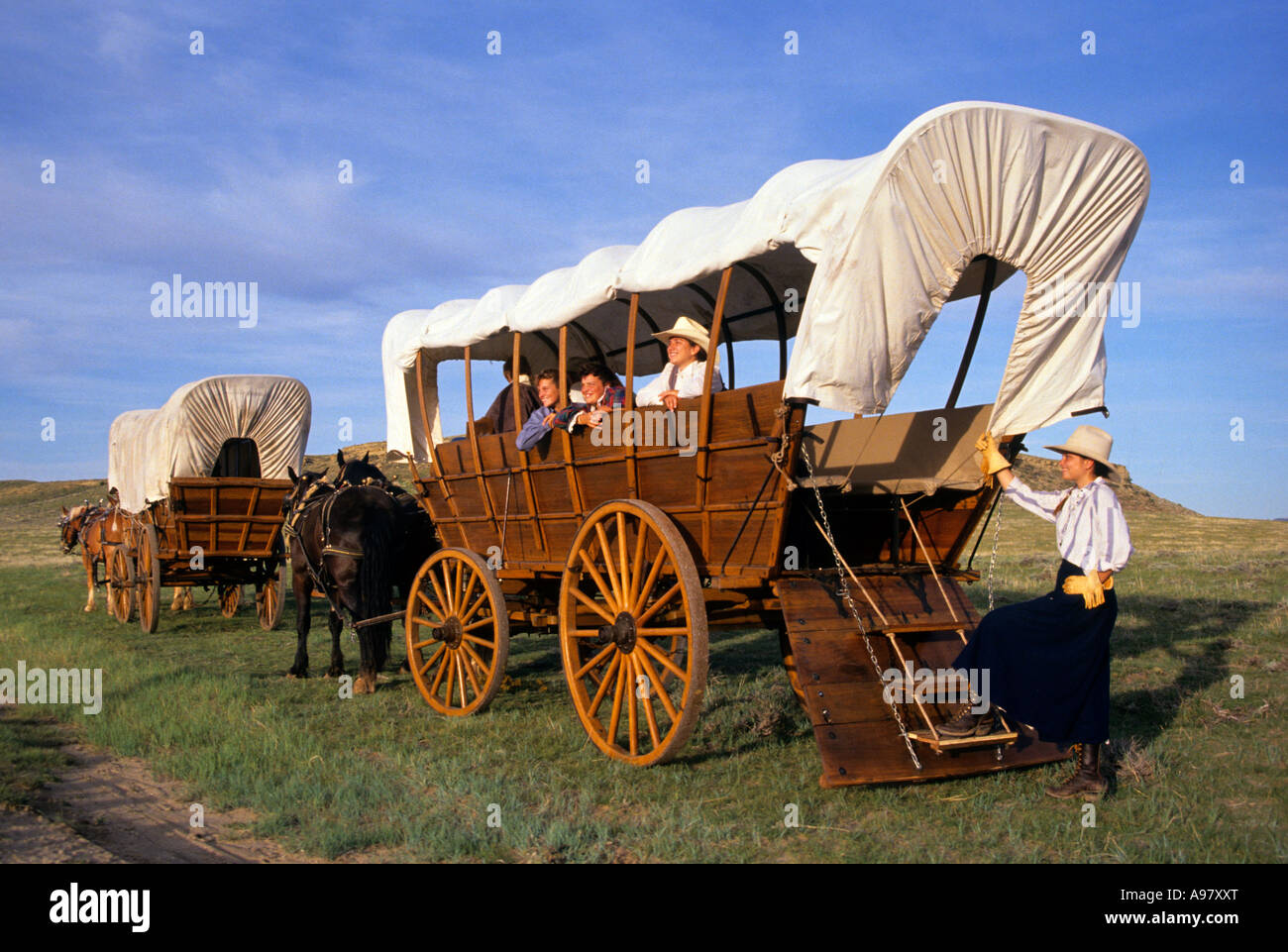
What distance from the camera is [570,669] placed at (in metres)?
5.55

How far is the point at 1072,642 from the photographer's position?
427 cm

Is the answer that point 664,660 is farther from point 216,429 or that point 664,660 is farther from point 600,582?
point 216,429

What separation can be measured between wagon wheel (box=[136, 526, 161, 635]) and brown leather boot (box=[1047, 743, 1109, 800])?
10544 millimetres

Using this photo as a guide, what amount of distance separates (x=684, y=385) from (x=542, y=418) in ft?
3.42

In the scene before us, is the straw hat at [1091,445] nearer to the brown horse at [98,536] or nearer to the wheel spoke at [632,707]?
the wheel spoke at [632,707]

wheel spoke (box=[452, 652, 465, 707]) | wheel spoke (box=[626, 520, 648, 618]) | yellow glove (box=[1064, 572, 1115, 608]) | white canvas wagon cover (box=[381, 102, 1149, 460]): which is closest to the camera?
white canvas wagon cover (box=[381, 102, 1149, 460])

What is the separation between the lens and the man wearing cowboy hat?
5371 millimetres

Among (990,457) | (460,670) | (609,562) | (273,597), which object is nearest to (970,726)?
(990,457)

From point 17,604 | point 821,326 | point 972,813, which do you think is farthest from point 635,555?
point 17,604

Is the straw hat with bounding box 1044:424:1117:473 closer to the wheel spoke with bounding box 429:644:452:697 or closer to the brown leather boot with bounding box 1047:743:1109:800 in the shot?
the brown leather boot with bounding box 1047:743:1109:800

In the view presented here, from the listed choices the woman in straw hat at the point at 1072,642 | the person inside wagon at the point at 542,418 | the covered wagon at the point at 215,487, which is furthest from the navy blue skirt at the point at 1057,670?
the covered wagon at the point at 215,487

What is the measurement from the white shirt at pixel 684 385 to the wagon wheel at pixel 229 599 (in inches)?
414

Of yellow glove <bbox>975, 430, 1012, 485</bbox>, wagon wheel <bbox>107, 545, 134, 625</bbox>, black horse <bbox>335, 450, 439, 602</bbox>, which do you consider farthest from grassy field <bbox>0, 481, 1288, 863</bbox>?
wagon wheel <bbox>107, 545, 134, 625</bbox>
